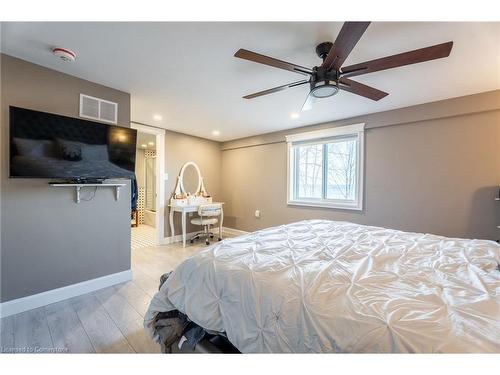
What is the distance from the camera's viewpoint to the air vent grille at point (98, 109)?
232 centimetres

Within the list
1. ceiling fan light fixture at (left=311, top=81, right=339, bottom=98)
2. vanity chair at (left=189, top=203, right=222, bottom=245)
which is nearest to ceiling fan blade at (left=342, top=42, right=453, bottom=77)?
ceiling fan light fixture at (left=311, top=81, right=339, bottom=98)

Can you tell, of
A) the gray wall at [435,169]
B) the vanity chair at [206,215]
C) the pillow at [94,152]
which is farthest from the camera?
the vanity chair at [206,215]

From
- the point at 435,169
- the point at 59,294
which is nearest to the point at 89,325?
the point at 59,294

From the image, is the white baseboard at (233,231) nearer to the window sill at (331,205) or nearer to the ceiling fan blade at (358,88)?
the window sill at (331,205)

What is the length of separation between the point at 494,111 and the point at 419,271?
252cm

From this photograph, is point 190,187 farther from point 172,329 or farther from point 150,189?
point 172,329

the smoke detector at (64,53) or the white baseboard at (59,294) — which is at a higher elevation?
the smoke detector at (64,53)

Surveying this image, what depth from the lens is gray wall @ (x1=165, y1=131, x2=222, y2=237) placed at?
4340 mm

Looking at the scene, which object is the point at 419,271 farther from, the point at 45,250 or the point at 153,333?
the point at 45,250

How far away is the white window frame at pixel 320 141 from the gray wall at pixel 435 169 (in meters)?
0.08

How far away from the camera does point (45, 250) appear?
6.88 feet

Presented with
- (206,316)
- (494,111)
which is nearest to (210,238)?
(206,316)

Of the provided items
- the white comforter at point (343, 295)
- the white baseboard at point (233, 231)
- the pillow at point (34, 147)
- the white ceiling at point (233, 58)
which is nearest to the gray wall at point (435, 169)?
the white ceiling at point (233, 58)
